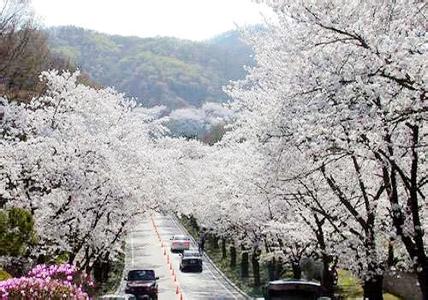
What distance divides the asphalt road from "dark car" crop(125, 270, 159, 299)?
137cm

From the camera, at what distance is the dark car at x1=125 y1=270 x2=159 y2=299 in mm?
30766

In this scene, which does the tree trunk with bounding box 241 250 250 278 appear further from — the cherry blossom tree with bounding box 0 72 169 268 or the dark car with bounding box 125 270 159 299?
the cherry blossom tree with bounding box 0 72 169 268

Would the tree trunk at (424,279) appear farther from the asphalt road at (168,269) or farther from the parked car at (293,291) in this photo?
the asphalt road at (168,269)

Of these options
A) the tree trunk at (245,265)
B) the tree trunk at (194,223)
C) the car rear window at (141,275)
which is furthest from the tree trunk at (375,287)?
the tree trunk at (194,223)

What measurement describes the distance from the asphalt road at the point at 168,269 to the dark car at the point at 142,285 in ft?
4.51

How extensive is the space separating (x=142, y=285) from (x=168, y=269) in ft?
57.5

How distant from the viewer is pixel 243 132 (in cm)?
1980

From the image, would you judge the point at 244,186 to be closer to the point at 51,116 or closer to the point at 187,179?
the point at 51,116

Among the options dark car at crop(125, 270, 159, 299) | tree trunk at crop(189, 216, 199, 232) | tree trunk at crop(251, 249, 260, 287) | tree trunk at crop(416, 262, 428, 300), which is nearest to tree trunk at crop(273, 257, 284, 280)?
tree trunk at crop(251, 249, 260, 287)

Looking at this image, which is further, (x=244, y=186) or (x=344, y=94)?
(x=244, y=186)

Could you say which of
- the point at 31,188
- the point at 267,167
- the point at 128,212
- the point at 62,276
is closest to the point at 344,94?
the point at 267,167

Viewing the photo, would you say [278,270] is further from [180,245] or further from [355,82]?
[355,82]

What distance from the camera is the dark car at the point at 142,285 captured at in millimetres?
30766

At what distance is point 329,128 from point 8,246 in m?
12.1
